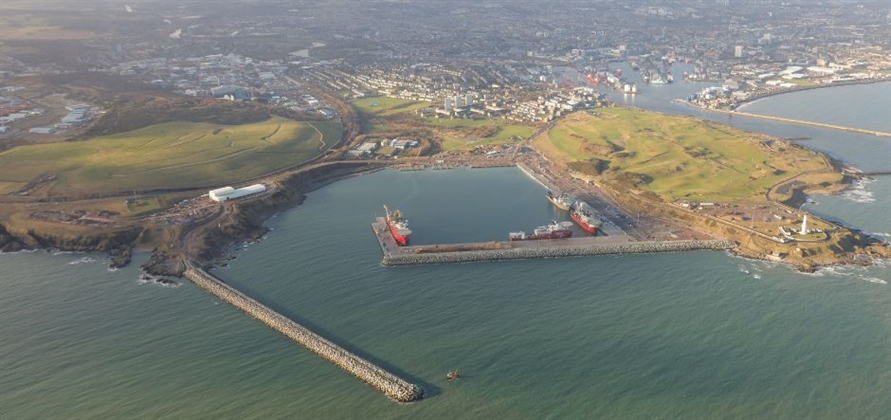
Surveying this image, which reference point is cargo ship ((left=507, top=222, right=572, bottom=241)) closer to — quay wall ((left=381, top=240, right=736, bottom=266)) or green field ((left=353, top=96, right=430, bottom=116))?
quay wall ((left=381, top=240, right=736, bottom=266))

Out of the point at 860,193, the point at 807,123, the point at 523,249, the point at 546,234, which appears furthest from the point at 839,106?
the point at 523,249

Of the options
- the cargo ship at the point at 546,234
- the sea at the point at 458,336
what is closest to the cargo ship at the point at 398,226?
the sea at the point at 458,336

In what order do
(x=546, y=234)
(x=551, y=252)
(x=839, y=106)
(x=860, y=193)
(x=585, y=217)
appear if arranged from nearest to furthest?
(x=551, y=252)
(x=546, y=234)
(x=585, y=217)
(x=860, y=193)
(x=839, y=106)

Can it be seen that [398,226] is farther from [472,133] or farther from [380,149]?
[472,133]

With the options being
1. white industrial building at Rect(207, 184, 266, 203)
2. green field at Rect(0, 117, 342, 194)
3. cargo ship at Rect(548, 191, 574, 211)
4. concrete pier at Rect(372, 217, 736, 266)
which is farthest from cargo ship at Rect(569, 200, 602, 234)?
green field at Rect(0, 117, 342, 194)

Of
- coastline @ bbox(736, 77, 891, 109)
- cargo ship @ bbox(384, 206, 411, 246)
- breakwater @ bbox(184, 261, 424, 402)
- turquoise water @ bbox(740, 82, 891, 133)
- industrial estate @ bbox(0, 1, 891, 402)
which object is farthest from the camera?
coastline @ bbox(736, 77, 891, 109)

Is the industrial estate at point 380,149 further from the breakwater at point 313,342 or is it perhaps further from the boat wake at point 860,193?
the boat wake at point 860,193
